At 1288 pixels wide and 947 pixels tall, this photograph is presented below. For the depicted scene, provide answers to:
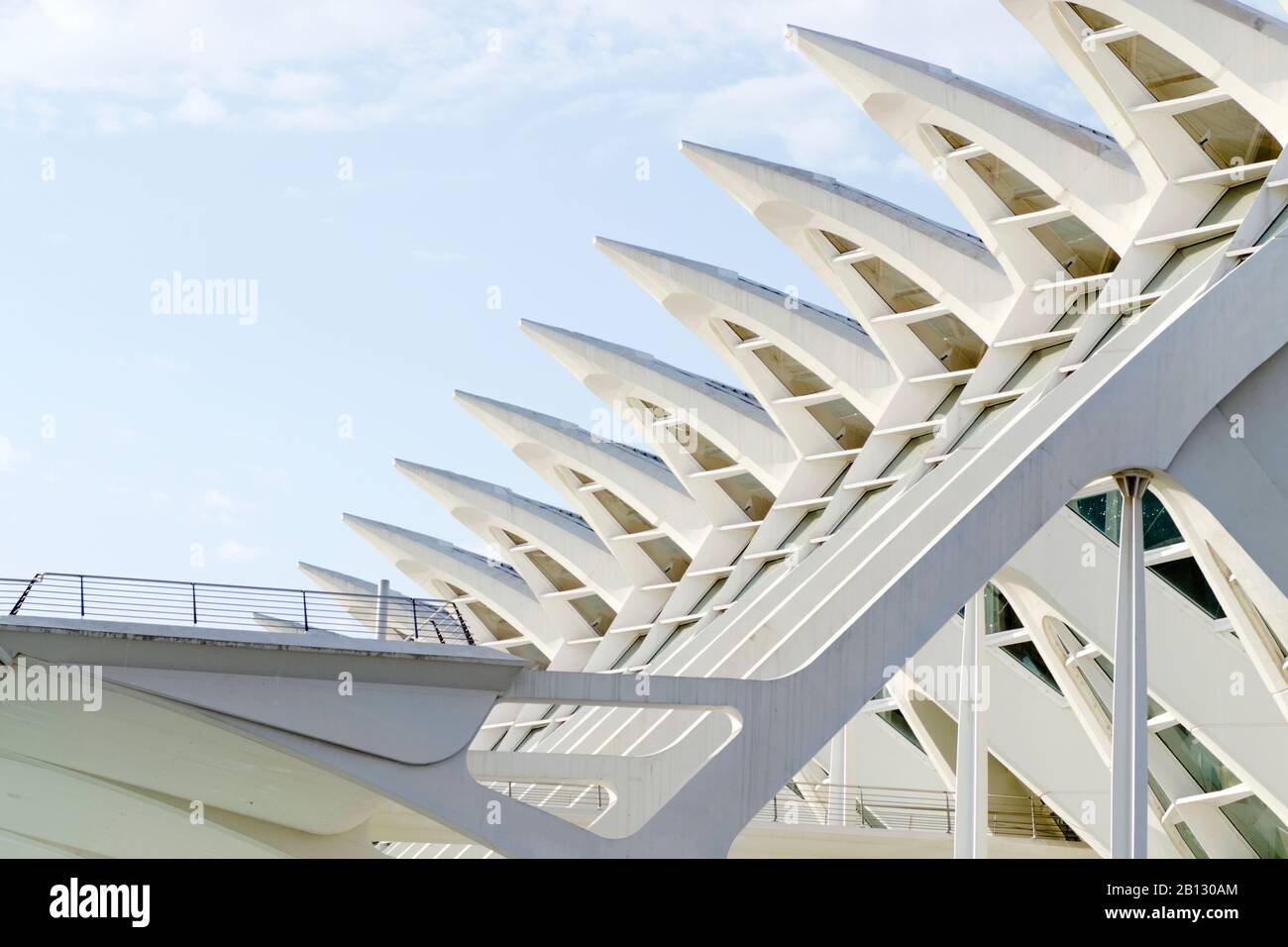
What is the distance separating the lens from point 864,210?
2834 centimetres

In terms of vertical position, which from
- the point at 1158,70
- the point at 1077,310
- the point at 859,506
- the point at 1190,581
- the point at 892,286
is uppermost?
the point at 1158,70

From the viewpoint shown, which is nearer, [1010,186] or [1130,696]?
[1130,696]

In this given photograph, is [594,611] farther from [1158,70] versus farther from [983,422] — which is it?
[1158,70]

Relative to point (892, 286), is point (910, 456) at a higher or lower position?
lower

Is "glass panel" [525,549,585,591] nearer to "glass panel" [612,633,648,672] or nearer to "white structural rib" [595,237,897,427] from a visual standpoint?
"glass panel" [612,633,648,672]

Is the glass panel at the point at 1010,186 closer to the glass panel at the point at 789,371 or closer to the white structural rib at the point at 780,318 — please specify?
the white structural rib at the point at 780,318

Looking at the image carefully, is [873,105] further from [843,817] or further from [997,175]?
[843,817]

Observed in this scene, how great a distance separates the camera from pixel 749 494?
36.2 metres

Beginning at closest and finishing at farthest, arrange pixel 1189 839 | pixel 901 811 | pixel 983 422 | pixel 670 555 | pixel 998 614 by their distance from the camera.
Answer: pixel 1189 839, pixel 983 422, pixel 998 614, pixel 901 811, pixel 670 555

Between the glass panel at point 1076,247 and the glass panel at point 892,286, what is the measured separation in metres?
3.18

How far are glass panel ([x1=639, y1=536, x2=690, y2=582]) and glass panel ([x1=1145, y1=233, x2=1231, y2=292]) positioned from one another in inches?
652

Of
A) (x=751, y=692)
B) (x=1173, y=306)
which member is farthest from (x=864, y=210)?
(x=751, y=692)

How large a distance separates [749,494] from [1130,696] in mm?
20450

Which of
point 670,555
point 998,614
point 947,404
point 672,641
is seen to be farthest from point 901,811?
point 670,555
